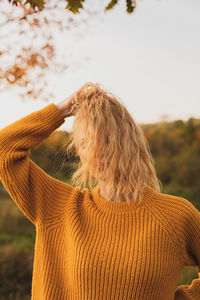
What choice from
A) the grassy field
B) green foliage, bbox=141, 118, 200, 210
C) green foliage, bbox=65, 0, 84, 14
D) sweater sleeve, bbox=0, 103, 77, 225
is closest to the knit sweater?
sweater sleeve, bbox=0, 103, 77, 225

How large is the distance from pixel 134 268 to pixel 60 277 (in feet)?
1.05

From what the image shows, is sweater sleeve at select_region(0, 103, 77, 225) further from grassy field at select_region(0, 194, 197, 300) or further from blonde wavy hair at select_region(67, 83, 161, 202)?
grassy field at select_region(0, 194, 197, 300)

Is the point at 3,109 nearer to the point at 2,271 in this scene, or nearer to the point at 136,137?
the point at 136,137

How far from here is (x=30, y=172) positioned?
1138 mm

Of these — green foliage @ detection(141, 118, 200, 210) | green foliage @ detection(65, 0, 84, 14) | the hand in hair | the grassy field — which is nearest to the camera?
green foliage @ detection(65, 0, 84, 14)

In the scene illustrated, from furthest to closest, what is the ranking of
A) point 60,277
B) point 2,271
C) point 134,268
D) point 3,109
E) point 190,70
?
1. point 190,70
2. point 2,271
3. point 3,109
4. point 60,277
5. point 134,268

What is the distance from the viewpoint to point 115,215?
46.0 inches

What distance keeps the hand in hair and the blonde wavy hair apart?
16mm

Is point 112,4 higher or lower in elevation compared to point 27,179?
higher

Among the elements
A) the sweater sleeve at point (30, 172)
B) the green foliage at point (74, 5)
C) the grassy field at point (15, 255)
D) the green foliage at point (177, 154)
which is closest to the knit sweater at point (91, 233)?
the sweater sleeve at point (30, 172)

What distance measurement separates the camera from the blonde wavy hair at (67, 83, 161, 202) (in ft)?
3.60

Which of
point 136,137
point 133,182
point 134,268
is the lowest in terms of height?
point 134,268

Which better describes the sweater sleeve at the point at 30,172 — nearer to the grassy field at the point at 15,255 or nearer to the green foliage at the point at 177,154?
the grassy field at the point at 15,255

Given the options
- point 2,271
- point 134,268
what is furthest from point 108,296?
point 2,271
